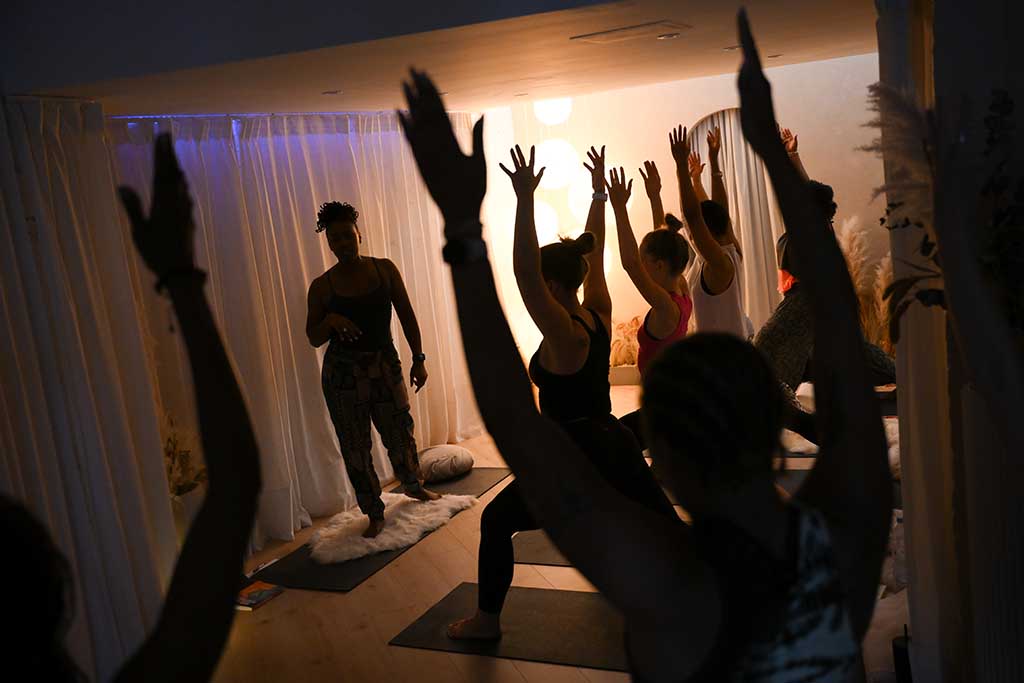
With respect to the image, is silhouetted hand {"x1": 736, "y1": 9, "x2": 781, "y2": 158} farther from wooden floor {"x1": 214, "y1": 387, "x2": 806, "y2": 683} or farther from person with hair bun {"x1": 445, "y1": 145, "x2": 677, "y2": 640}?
wooden floor {"x1": 214, "y1": 387, "x2": 806, "y2": 683}

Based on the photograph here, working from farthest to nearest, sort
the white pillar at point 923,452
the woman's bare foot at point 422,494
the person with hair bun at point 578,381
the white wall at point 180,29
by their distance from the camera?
the woman's bare foot at point 422,494 < the person with hair bun at point 578,381 < the white wall at point 180,29 < the white pillar at point 923,452

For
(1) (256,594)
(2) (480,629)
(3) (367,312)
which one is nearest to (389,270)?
(3) (367,312)

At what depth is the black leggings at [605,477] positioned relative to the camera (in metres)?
3.21

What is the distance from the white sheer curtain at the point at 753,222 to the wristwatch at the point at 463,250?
6671mm

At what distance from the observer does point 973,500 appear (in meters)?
2.24

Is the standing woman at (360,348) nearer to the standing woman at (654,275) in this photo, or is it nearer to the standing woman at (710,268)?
the standing woman at (654,275)

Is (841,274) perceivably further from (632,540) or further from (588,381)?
(588,381)

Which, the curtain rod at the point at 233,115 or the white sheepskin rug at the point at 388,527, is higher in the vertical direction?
the curtain rod at the point at 233,115

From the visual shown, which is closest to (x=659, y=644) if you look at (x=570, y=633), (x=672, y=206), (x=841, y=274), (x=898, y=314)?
(x=841, y=274)

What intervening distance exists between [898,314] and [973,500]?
19.6 inches

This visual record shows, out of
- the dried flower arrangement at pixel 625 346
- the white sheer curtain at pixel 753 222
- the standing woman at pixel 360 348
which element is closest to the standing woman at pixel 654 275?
the standing woman at pixel 360 348

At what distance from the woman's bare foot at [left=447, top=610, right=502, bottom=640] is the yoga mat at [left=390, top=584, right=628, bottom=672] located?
2cm

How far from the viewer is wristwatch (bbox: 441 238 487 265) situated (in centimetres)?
111

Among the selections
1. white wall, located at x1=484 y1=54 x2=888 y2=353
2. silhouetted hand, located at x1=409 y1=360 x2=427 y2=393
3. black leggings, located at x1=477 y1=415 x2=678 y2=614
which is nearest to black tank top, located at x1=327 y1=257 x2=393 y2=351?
silhouetted hand, located at x1=409 y1=360 x2=427 y2=393
